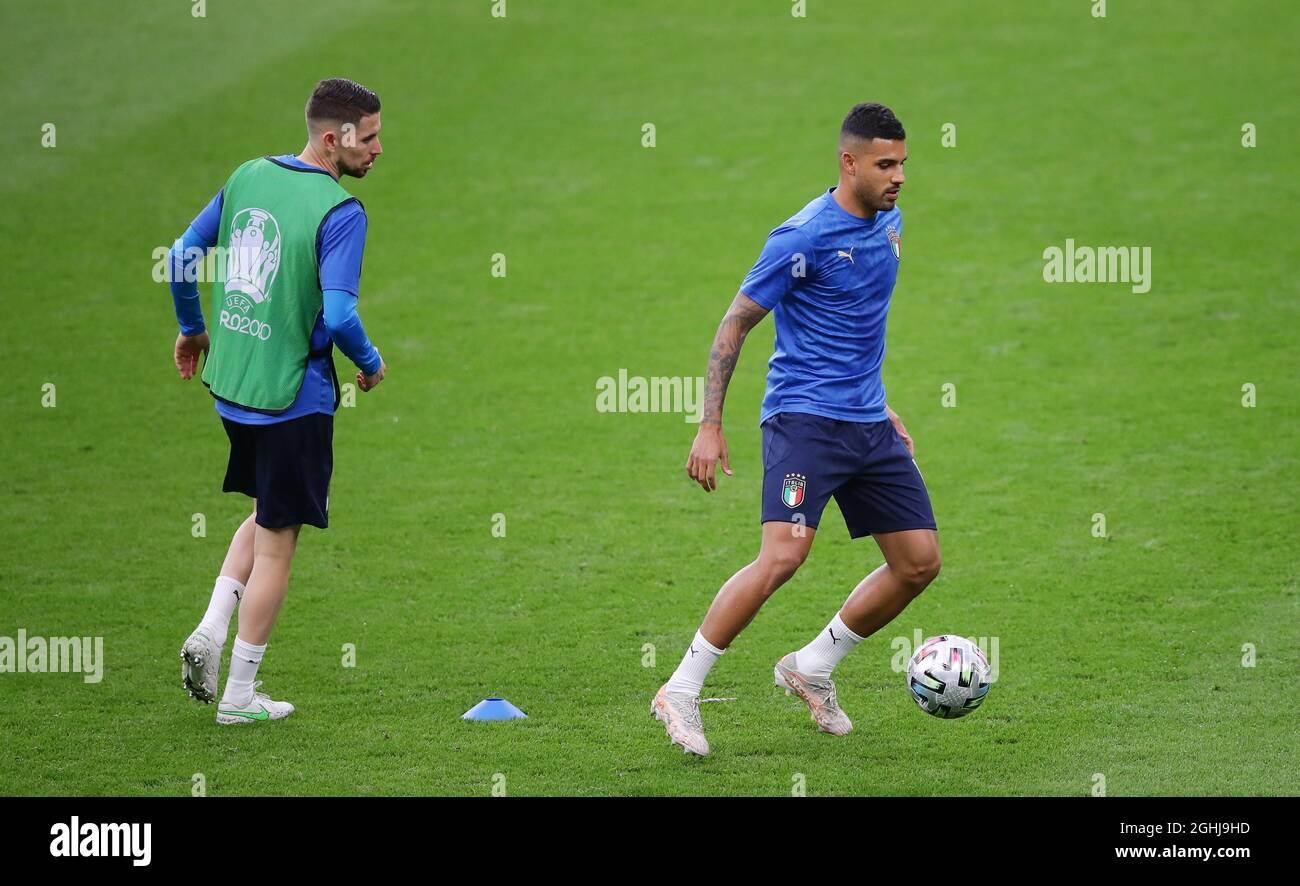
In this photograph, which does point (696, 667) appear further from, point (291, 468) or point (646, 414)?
→ point (646, 414)

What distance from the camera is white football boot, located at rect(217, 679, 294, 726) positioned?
6277mm

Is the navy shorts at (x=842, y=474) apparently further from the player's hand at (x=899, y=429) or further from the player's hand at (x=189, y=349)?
the player's hand at (x=189, y=349)

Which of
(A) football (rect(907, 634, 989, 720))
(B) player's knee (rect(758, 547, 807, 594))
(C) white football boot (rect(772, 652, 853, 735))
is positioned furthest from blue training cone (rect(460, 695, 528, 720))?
(A) football (rect(907, 634, 989, 720))

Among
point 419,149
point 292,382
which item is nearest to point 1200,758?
point 292,382

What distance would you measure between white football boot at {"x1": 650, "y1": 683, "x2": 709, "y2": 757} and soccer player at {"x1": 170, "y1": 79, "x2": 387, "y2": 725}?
159 cm

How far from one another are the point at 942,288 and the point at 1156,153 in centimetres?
445

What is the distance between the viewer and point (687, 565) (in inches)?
339

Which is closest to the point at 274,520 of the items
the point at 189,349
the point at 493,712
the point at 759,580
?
the point at 189,349

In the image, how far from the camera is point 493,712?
6.43m

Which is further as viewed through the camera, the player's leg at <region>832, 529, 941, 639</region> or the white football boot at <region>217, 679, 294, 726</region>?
the white football boot at <region>217, 679, 294, 726</region>

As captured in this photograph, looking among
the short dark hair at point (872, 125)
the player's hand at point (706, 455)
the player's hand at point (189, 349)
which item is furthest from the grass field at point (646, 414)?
the short dark hair at point (872, 125)

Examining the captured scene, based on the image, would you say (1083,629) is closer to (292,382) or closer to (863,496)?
(863,496)

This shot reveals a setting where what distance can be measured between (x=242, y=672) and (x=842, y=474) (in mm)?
2638

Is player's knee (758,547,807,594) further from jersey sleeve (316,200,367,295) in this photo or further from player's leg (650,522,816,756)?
jersey sleeve (316,200,367,295)
